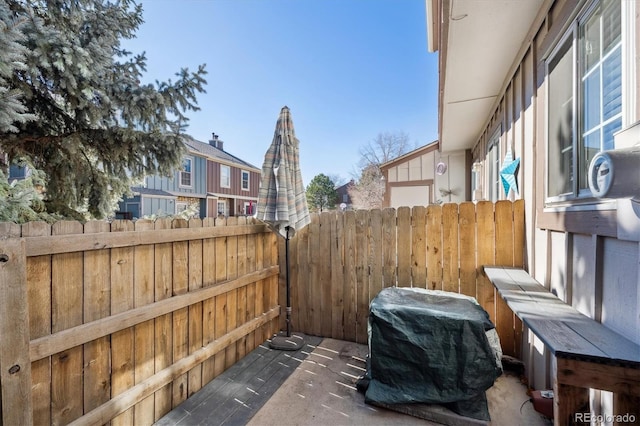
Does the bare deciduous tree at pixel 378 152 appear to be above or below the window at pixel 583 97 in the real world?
above

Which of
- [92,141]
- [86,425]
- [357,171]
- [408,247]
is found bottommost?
[86,425]

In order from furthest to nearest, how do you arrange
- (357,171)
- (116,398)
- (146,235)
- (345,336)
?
(357,171) → (345,336) → (146,235) → (116,398)

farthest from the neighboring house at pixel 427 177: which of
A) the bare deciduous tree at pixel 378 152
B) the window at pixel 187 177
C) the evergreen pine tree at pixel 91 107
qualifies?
the window at pixel 187 177

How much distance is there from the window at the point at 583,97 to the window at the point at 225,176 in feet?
60.9

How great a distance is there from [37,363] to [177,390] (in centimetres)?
110

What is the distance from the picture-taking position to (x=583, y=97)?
5.93 ft

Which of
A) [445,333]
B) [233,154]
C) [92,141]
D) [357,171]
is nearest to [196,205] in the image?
[233,154]

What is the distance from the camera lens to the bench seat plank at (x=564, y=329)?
110 centimetres

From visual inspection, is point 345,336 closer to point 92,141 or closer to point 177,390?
point 177,390

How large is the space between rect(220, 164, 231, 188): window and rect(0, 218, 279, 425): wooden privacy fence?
55.5ft

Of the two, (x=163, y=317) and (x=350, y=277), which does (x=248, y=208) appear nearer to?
(x=350, y=277)

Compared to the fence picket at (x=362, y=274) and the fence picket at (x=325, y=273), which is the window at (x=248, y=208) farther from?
the fence picket at (x=362, y=274)

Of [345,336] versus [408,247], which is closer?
[408,247]

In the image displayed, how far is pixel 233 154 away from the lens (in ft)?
70.6
